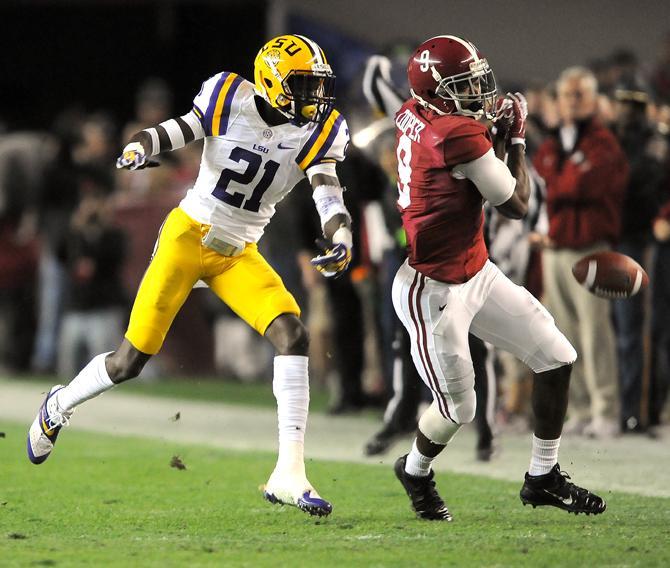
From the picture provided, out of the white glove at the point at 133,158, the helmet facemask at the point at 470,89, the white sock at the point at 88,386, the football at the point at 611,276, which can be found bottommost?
the white sock at the point at 88,386

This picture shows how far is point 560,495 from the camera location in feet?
19.5

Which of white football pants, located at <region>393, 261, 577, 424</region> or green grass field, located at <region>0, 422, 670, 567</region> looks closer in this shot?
green grass field, located at <region>0, 422, 670, 567</region>

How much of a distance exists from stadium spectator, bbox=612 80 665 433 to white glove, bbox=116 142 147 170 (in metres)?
4.11

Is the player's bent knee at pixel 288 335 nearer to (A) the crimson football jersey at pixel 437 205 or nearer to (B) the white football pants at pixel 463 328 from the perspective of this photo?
(B) the white football pants at pixel 463 328

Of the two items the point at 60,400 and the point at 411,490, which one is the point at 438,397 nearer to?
the point at 411,490

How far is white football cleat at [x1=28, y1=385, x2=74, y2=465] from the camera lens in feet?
22.0

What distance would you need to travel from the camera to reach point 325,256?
5.80 metres

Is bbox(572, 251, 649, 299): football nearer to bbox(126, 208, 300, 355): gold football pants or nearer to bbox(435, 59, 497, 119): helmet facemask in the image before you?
bbox(435, 59, 497, 119): helmet facemask

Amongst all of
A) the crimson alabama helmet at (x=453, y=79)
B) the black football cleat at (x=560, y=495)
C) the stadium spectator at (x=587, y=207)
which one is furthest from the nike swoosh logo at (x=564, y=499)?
the stadium spectator at (x=587, y=207)

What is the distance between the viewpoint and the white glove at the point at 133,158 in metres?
5.96

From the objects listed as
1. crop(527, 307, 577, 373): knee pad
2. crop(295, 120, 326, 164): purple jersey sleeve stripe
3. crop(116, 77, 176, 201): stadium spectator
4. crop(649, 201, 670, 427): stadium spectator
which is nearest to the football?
crop(527, 307, 577, 373): knee pad

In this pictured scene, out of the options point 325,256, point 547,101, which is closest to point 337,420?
point 547,101

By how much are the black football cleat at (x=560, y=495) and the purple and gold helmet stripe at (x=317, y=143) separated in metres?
1.66

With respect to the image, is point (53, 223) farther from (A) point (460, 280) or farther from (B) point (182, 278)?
(A) point (460, 280)
